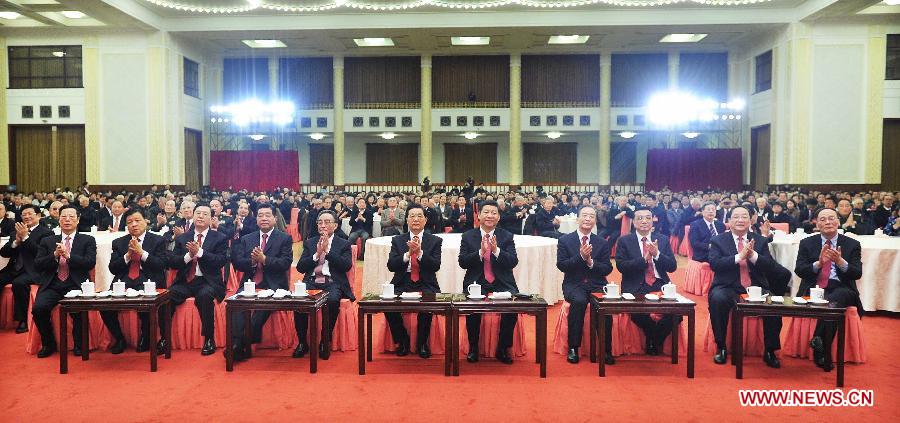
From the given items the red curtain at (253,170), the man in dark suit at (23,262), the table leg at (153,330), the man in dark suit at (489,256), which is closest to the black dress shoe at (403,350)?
the man in dark suit at (489,256)

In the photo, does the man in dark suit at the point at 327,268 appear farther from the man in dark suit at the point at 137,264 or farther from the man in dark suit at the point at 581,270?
the man in dark suit at the point at 581,270

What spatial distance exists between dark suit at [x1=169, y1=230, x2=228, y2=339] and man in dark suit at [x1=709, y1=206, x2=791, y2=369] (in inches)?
→ 158

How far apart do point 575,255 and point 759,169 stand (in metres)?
16.1

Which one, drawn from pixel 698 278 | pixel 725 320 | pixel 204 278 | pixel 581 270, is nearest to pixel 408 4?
pixel 698 278

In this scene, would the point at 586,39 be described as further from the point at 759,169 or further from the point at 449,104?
the point at 759,169

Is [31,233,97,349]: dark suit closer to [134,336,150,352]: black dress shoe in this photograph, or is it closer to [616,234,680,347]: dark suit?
[134,336,150,352]: black dress shoe

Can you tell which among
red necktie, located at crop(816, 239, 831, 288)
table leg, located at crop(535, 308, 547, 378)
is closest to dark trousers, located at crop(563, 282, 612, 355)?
table leg, located at crop(535, 308, 547, 378)

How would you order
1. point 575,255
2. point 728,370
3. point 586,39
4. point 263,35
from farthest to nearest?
point 586,39
point 263,35
point 575,255
point 728,370

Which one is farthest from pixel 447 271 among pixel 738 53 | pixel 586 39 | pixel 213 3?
pixel 738 53

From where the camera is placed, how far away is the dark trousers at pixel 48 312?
5043 mm

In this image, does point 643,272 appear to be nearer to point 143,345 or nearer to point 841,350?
point 841,350

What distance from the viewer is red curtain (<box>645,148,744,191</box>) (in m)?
19.5

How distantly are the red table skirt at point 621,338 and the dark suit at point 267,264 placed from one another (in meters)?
2.31

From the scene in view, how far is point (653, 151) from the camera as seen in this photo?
2031 centimetres
